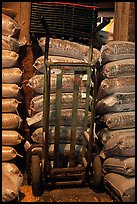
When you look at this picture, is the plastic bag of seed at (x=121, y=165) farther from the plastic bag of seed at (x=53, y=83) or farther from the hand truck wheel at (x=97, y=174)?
the plastic bag of seed at (x=53, y=83)

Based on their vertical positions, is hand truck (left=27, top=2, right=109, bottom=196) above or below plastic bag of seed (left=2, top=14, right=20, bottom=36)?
below

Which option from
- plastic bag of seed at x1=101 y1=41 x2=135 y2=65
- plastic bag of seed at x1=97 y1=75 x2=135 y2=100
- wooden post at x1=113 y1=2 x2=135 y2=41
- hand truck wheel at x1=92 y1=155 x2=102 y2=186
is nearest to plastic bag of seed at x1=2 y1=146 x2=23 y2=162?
hand truck wheel at x1=92 y1=155 x2=102 y2=186

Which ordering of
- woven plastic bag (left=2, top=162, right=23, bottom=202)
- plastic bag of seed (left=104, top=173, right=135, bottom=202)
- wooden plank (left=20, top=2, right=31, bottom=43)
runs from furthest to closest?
1. wooden plank (left=20, top=2, right=31, bottom=43)
2. plastic bag of seed (left=104, top=173, right=135, bottom=202)
3. woven plastic bag (left=2, top=162, right=23, bottom=202)

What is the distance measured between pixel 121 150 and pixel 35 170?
27.5 inches

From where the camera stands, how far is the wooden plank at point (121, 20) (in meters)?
3.23

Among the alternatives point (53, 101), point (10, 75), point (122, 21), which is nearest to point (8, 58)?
point (10, 75)

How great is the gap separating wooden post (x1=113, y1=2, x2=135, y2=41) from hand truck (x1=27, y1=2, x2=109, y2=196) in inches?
29.1

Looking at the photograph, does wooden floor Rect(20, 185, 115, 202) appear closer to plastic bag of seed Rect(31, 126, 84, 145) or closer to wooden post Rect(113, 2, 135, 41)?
plastic bag of seed Rect(31, 126, 84, 145)

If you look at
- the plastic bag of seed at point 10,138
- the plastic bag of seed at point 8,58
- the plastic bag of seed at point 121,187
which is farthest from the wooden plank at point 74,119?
the plastic bag of seed at point 8,58

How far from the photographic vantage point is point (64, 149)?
2758 mm

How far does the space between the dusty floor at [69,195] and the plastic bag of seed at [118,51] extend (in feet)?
3.69

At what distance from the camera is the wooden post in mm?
3223

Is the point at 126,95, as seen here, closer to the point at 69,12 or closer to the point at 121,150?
the point at 121,150

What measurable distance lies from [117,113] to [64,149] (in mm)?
565
